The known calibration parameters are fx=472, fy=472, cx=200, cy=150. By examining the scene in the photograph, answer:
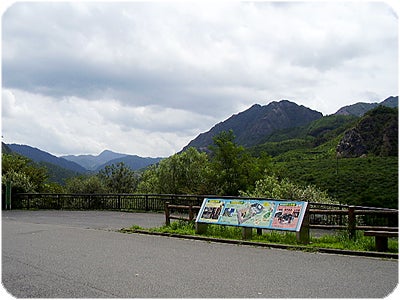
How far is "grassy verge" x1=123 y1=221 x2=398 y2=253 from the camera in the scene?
11.3m

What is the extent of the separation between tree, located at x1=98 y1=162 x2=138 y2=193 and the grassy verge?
1601 inches

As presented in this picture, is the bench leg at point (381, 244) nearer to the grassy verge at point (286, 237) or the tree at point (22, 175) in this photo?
the grassy verge at point (286, 237)

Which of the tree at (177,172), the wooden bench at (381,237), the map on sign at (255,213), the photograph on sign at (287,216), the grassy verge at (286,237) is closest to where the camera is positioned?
the wooden bench at (381,237)

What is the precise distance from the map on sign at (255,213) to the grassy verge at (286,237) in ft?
1.23

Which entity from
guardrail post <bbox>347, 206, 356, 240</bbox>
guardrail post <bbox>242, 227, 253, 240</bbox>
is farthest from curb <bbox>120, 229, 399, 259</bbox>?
guardrail post <bbox>347, 206, 356, 240</bbox>

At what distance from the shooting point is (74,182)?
4594 cm

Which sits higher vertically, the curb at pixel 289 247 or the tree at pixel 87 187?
the tree at pixel 87 187

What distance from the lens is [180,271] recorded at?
8.97 meters

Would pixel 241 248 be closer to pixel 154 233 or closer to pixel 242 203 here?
pixel 242 203

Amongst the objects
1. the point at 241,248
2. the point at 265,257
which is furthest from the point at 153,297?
the point at 241,248

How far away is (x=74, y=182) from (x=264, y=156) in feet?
66.4

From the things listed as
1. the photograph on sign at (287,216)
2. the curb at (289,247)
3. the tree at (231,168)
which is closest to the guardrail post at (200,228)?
the curb at (289,247)

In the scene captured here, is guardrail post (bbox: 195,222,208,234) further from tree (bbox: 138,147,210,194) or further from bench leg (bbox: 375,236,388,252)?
tree (bbox: 138,147,210,194)

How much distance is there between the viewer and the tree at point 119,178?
55.9 m
